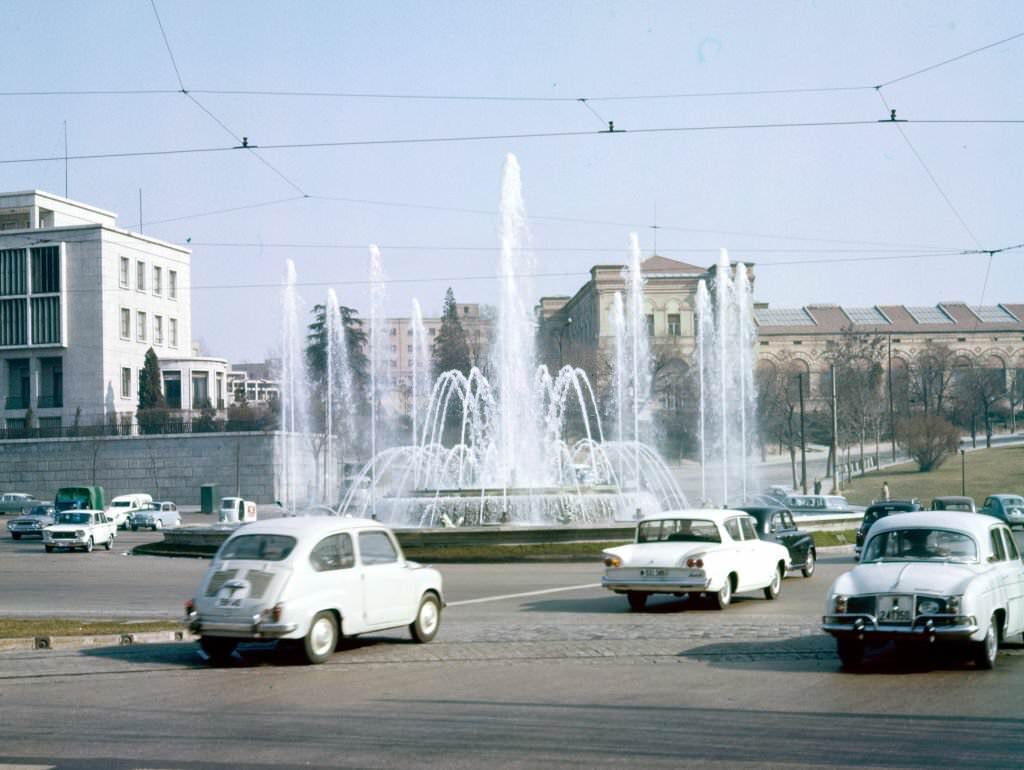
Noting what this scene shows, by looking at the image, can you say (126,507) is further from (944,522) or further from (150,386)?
(944,522)

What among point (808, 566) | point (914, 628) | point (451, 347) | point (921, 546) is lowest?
point (808, 566)

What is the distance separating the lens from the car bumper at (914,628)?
12.2 metres

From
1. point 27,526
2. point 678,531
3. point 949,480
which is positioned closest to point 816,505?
point 678,531

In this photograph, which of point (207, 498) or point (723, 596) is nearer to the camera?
point (723, 596)

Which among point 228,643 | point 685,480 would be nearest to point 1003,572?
point 228,643

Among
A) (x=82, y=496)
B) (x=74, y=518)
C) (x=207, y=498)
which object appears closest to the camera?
(x=74, y=518)

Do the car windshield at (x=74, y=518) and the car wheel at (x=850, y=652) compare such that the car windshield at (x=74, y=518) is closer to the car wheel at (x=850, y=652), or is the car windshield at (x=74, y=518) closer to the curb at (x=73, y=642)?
the curb at (x=73, y=642)

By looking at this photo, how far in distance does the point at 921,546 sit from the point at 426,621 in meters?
6.02

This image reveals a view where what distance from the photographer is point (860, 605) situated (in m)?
12.6

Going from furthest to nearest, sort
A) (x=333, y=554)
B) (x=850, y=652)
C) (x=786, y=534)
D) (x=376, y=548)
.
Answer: (x=786, y=534) → (x=376, y=548) → (x=333, y=554) → (x=850, y=652)

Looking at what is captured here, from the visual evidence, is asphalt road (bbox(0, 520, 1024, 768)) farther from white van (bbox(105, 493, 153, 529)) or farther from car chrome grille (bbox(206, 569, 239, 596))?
white van (bbox(105, 493, 153, 529))

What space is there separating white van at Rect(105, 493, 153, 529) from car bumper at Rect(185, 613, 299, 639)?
46.6m

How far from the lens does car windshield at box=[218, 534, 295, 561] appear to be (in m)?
13.8

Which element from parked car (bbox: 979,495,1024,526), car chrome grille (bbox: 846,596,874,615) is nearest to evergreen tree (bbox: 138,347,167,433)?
parked car (bbox: 979,495,1024,526)
